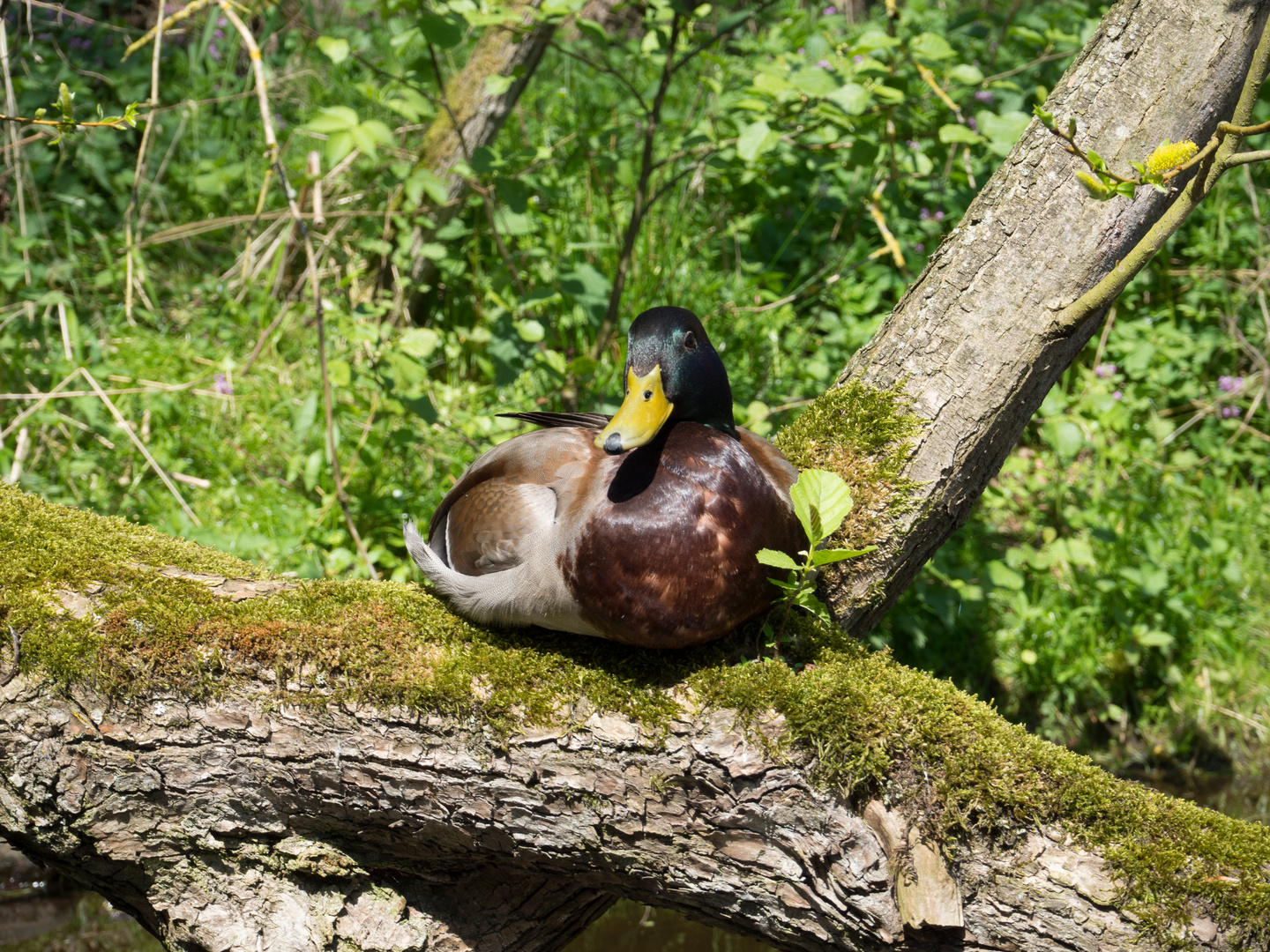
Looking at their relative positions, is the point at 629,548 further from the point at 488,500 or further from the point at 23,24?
the point at 23,24

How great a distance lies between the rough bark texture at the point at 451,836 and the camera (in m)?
1.72

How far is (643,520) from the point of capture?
186 cm

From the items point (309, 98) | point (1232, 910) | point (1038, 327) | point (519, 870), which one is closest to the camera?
point (1232, 910)

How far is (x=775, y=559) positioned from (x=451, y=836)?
898 millimetres

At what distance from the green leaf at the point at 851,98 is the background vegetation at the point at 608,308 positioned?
0.01 meters

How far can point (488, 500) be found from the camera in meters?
2.21

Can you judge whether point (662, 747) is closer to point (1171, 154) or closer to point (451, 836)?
point (451, 836)

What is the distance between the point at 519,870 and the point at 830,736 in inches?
31.5

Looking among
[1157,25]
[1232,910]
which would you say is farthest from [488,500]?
[1157,25]

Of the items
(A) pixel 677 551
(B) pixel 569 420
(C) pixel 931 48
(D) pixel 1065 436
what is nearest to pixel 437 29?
(B) pixel 569 420

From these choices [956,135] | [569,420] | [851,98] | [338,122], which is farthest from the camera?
[956,135]

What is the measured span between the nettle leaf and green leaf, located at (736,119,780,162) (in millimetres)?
1431

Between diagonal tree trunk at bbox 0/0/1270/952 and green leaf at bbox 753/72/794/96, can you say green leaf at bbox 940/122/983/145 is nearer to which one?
green leaf at bbox 753/72/794/96

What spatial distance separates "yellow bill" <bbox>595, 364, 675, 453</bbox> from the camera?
6.06 ft
